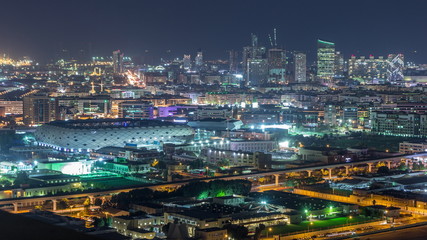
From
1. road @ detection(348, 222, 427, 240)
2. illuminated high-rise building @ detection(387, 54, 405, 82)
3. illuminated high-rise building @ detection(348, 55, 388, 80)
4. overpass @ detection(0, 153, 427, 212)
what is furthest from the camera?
illuminated high-rise building @ detection(348, 55, 388, 80)

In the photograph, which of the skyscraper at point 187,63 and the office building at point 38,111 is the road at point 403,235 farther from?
the skyscraper at point 187,63

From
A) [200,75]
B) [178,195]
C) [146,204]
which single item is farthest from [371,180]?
[200,75]

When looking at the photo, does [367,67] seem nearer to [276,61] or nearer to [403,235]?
[276,61]

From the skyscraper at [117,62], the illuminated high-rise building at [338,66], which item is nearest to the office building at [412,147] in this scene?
the illuminated high-rise building at [338,66]

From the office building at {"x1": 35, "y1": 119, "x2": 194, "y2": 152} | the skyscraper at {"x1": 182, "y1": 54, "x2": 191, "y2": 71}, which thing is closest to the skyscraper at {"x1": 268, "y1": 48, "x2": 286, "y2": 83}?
the skyscraper at {"x1": 182, "y1": 54, "x2": 191, "y2": 71}

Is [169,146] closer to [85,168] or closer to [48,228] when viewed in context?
[85,168]

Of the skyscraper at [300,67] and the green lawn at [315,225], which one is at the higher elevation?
the skyscraper at [300,67]

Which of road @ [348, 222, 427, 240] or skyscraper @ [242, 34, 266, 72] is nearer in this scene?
road @ [348, 222, 427, 240]

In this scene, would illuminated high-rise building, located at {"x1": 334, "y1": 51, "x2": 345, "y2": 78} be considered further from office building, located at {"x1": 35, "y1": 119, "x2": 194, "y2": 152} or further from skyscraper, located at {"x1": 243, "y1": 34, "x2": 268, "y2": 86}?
office building, located at {"x1": 35, "y1": 119, "x2": 194, "y2": 152}
